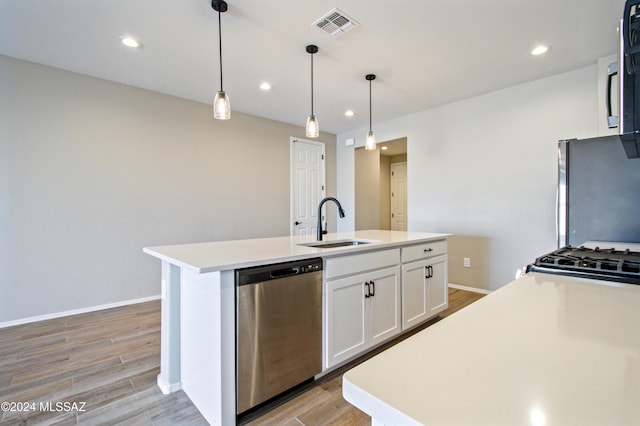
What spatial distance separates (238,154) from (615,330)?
436 cm

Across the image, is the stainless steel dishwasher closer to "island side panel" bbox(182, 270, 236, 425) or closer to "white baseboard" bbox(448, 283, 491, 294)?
"island side panel" bbox(182, 270, 236, 425)

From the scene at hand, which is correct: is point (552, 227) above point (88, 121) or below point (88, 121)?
below

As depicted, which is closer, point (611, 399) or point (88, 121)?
point (611, 399)

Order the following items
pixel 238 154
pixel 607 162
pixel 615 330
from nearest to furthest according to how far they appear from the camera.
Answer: pixel 615 330 → pixel 607 162 → pixel 238 154

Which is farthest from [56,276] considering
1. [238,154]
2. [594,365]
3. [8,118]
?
[594,365]

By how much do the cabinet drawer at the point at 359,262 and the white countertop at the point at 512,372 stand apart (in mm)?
1192

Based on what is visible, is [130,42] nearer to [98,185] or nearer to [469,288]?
[98,185]

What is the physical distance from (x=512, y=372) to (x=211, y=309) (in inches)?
53.4

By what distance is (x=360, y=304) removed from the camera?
2.10 metres

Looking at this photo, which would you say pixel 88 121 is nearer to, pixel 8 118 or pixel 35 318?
pixel 8 118

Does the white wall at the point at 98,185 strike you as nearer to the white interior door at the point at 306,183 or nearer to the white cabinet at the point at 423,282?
the white interior door at the point at 306,183

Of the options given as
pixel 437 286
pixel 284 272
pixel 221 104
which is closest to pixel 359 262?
pixel 284 272

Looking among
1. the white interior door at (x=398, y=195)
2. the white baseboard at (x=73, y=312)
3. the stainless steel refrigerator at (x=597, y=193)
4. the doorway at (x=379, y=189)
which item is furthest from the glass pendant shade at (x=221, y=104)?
the white interior door at (x=398, y=195)

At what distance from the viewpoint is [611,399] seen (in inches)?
16.0
